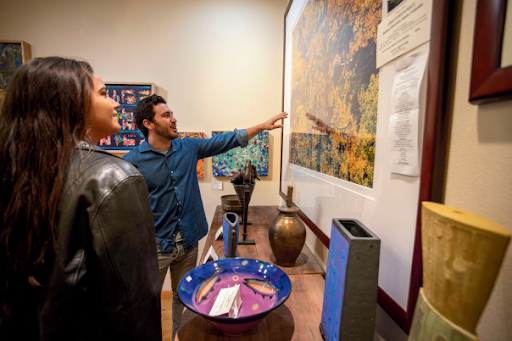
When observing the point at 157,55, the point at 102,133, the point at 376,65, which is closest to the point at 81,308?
the point at 102,133

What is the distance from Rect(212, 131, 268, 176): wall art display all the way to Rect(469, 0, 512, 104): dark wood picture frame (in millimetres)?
2127

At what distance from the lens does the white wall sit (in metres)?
2.43

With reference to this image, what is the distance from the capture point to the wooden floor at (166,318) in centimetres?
210

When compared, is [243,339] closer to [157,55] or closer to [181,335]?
[181,335]

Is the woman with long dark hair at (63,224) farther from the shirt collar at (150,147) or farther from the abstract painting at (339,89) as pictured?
the shirt collar at (150,147)

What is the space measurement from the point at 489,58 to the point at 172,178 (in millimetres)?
1693

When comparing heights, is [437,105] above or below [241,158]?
above

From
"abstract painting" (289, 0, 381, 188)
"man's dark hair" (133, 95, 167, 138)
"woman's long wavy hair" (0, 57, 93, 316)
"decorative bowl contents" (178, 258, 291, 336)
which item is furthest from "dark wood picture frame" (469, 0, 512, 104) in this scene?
"man's dark hair" (133, 95, 167, 138)

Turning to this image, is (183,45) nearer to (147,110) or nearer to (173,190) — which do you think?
(147,110)

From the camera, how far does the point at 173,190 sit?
68.7 inches

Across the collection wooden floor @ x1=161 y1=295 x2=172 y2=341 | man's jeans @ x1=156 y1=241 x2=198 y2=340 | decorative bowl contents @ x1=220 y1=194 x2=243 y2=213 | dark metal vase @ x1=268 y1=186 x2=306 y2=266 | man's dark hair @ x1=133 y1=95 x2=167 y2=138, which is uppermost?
man's dark hair @ x1=133 y1=95 x2=167 y2=138

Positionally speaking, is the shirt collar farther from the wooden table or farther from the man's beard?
the wooden table

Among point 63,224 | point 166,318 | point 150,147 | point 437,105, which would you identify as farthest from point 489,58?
point 166,318

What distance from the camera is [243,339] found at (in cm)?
74
